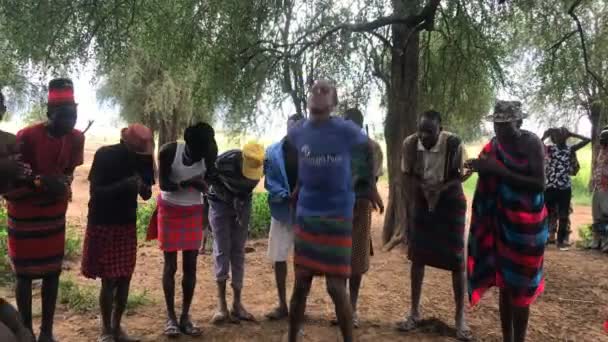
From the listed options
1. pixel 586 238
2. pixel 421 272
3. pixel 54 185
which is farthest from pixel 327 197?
pixel 586 238

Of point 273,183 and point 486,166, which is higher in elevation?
point 486,166

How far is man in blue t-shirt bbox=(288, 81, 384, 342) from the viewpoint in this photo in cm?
344

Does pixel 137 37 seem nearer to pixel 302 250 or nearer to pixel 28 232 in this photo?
pixel 28 232


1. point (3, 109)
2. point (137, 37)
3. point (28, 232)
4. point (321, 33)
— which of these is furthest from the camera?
point (321, 33)

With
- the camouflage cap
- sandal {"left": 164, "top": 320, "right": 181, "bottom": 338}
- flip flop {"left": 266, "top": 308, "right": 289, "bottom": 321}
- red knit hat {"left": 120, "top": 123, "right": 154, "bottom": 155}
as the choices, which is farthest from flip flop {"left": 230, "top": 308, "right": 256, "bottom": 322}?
the camouflage cap

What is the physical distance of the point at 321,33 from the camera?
8.12 metres

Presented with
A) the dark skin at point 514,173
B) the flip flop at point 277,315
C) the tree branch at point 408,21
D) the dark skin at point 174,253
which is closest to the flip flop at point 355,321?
the flip flop at point 277,315

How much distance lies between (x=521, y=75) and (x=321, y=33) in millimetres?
5222

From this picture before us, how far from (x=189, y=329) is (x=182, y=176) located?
1.18 metres

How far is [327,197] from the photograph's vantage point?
11.3ft

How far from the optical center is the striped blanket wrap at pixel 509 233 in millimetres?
3598

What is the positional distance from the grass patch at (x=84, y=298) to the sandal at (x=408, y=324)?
2318 mm

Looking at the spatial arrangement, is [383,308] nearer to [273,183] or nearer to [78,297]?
[273,183]

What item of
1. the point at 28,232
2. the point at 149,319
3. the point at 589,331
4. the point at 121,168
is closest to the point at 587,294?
the point at 589,331
